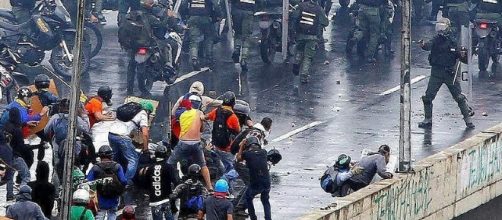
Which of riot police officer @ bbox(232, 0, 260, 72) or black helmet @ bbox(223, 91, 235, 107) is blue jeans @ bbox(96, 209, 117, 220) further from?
riot police officer @ bbox(232, 0, 260, 72)

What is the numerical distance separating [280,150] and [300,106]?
3.56 m

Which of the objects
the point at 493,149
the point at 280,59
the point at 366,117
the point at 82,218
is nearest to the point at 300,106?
the point at 366,117

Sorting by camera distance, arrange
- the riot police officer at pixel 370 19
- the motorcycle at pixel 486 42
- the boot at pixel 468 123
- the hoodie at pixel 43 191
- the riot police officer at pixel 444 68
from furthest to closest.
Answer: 1. the riot police officer at pixel 370 19
2. the motorcycle at pixel 486 42
3. the boot at pixel 468 123
4. the riot police officer at pixel 444 68
5. the hoodie at pixel 43 191

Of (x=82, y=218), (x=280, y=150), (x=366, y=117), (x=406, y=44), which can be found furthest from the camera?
(x=366, y=117)

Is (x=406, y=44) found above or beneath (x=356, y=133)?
above

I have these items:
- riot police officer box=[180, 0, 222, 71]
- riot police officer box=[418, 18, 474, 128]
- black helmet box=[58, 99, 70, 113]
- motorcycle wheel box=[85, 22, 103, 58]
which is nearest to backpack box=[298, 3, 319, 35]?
riot police officer box=[180, 0, 222, 71]

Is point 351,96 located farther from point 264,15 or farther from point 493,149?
point 493,149

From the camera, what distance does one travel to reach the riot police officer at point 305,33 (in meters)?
35.0

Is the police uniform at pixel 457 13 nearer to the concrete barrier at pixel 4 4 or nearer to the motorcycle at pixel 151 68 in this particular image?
the motorcycle at pixel 151 68

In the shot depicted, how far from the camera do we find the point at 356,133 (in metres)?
31.7

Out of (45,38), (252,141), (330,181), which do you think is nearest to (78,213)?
(252,141)

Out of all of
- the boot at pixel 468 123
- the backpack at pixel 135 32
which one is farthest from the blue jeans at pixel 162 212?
the backpack at pixel 135 32

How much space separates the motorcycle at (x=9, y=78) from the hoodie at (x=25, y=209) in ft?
27.6

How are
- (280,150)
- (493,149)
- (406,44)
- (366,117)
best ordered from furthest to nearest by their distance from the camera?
(366,117), (280,150), (493,149), (406,44)
